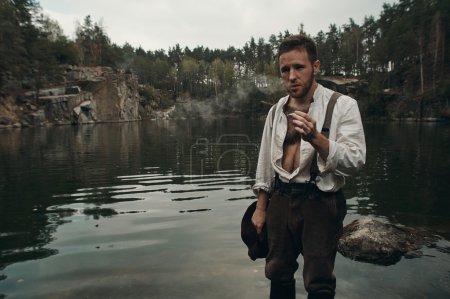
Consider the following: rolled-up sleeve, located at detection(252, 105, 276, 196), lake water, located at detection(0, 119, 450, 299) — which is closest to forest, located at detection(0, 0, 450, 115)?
lake water, located at detection(0, 119, 450, 299)

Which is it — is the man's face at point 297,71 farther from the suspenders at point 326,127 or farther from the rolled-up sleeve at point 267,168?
the rolled-up sleeve at point 267,168

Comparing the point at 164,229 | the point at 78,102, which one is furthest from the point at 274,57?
the point at 164,229

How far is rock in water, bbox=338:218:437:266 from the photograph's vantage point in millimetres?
6840

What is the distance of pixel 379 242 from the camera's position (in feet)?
23.1

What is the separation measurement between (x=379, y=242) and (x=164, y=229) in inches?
196

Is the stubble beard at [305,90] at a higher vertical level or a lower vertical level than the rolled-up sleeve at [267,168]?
higher

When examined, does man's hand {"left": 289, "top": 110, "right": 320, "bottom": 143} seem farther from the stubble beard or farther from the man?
the stubble beard

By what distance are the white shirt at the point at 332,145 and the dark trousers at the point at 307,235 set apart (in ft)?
0.57

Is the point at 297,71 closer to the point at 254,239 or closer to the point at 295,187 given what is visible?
the point at 295,187

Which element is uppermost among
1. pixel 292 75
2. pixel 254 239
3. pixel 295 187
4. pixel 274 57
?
pixel 274 57

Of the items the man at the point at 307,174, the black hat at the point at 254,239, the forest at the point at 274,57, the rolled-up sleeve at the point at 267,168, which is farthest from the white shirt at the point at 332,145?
the forest at the point at 274,57

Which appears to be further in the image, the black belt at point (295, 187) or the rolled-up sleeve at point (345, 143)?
the black belt at point (295, 187)

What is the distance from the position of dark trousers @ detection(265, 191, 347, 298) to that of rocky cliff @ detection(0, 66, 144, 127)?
7130cm

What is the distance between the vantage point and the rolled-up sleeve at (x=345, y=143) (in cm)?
300
